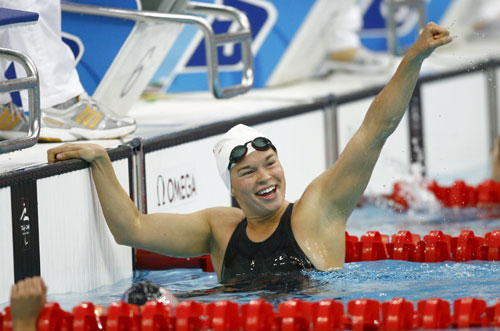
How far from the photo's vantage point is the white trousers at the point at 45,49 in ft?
12.5

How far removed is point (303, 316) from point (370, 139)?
0.74 m

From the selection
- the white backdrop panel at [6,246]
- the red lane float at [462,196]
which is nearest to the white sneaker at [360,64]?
the red lane float at [462,196]

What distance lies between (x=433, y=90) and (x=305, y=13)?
0.91m

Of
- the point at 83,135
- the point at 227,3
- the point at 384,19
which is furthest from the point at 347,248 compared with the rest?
the point at 384,19

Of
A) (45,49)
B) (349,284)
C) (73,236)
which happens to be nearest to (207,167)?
(45,49)

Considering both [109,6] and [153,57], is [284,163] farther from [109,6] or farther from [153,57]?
[109,6]

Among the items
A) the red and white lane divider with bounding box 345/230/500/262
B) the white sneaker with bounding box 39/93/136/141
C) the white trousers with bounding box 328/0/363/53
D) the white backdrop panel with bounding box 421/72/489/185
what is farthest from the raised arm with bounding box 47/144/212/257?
the white trousers with bounding box 328/0/363/53

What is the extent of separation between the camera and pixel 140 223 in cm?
345

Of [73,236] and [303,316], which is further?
[73,236]

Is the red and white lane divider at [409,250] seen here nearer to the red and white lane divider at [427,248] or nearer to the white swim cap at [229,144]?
the red and white lane divider at [427,248]

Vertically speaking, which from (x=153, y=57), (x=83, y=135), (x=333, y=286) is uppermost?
(x=153, y=57)

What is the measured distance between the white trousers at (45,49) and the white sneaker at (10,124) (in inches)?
1.7

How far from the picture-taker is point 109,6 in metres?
4.51

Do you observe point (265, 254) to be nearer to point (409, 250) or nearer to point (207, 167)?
point (409, 250)
